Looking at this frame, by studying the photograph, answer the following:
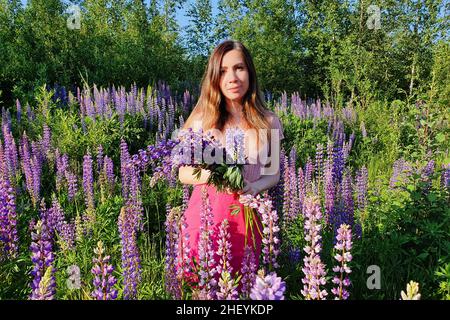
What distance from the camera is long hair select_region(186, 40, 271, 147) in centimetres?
A: 320

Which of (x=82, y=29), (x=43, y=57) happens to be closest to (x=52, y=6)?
(x=82, y=29)

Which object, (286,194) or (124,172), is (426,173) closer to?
(286,194)

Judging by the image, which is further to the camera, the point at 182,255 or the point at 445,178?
the point at 445,178

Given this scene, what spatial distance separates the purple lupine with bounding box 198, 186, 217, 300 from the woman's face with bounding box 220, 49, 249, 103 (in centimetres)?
114

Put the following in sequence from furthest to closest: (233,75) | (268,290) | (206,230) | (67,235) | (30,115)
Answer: (30,115), (233,75), (67,235), (206,230), (268,290)

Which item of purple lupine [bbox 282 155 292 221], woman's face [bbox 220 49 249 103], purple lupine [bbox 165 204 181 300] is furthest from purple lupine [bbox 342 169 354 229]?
purple lupine [bbox 165 204 181 300]

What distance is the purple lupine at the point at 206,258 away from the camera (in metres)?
1.98

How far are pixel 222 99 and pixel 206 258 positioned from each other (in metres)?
1.57

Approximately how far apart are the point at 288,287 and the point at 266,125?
118 centimetres

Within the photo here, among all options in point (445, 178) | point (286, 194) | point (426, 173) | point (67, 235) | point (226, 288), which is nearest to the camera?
point (226, 288)

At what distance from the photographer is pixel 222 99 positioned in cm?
331

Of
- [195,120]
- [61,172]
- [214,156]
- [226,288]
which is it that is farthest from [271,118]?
[61,172]

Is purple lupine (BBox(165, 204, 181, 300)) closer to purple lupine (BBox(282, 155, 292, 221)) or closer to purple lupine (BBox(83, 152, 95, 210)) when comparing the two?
purple lupine (BBox(282, 155, 292, 221))
